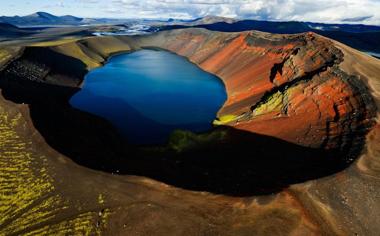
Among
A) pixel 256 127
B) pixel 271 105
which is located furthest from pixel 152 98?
pixel 256 127

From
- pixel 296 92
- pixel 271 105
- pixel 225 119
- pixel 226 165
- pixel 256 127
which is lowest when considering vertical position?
pixel 225 119

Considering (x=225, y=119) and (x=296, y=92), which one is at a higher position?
(x=296, y=92)


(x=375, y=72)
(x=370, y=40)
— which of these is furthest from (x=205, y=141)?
(x=370, y=40)

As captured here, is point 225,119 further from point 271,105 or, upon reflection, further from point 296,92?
point 296,92

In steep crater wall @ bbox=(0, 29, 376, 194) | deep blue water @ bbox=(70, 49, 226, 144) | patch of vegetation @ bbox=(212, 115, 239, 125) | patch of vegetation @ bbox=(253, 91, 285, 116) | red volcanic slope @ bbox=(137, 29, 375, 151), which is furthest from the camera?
deep blue water @ bbox=(70, 49, 226, 144)

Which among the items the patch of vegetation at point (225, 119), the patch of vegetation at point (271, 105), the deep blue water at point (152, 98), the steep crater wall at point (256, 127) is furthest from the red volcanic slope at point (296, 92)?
the deep blue water at point (152, 98)

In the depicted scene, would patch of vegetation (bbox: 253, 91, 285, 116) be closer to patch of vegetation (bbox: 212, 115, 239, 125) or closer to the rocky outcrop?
the rocky outcrop

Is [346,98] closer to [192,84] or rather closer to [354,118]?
[354,118]

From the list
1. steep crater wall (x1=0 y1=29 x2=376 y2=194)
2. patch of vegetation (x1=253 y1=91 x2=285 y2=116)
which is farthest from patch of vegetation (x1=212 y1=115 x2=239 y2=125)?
patch of vegetation (x1=253 y1=91 x2=285 y2=116)
